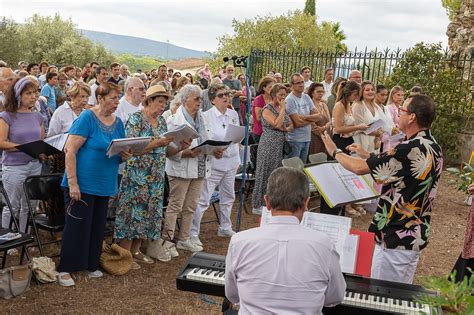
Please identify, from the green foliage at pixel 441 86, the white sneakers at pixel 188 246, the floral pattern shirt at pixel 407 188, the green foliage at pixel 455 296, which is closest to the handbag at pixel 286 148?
the white sneakers at pixel 188 246

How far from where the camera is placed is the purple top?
17.3 feet

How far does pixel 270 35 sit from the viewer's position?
29922mm

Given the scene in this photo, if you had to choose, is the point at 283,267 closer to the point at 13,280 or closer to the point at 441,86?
the point at 13,280

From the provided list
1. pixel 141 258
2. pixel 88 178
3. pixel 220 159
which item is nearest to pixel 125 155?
pixel 88 178

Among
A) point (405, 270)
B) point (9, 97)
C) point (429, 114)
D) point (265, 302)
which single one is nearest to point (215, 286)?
point (265, 302)

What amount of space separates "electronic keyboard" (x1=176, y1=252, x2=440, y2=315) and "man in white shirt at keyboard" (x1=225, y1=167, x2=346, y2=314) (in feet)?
1.67

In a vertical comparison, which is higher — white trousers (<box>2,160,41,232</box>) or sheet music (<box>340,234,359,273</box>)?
sheet music (<box>340,234,359,273</box>)

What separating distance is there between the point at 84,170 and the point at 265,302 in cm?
295

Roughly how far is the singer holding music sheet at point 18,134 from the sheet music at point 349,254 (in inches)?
139

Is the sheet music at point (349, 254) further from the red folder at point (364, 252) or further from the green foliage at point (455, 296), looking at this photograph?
the green foliage at point (455, 296)

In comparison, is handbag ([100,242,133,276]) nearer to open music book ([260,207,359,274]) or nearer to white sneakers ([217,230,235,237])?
white sneakers ([217,230,235,237])

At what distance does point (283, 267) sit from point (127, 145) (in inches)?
110

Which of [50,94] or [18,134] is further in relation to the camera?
[50,94]

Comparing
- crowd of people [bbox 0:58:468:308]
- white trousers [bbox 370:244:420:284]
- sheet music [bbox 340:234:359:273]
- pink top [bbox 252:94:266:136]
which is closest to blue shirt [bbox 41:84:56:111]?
crowd of people [bbox 0:58:468:308]
